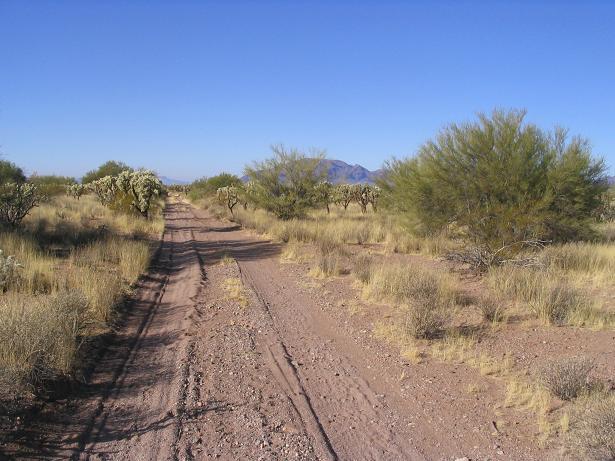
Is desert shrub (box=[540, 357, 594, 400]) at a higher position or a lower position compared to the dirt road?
higher

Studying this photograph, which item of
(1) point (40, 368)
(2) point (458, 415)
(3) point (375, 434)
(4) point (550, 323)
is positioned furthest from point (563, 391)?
(1) point (40, 368)

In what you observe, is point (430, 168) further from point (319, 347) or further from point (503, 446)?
point (503, 446)

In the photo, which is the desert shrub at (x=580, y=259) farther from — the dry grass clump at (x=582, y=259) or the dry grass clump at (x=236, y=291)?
the dry grass clump at (x=236, y=291)

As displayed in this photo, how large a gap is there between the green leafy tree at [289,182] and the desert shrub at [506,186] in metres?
11.3

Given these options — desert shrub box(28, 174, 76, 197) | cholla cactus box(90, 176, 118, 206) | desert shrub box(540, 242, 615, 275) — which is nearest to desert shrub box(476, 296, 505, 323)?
desert shrub box(540, 242, 615, 275)

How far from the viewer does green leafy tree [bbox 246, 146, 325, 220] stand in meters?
26.6

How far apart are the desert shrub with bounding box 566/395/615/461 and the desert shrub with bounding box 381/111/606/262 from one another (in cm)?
829

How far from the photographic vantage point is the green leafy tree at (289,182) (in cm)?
2662

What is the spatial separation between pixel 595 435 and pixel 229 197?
34710 mm

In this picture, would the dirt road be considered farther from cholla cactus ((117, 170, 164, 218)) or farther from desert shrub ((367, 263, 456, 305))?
cholla cactus ((117, 170, 164, 218))

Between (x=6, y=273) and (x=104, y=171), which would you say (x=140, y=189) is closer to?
(x=6, y=273)

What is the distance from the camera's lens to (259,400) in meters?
5.39

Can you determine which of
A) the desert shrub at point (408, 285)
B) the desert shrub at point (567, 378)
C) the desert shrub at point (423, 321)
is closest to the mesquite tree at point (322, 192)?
the desert shrub at point (408, 285)

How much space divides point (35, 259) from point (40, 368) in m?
7.33
